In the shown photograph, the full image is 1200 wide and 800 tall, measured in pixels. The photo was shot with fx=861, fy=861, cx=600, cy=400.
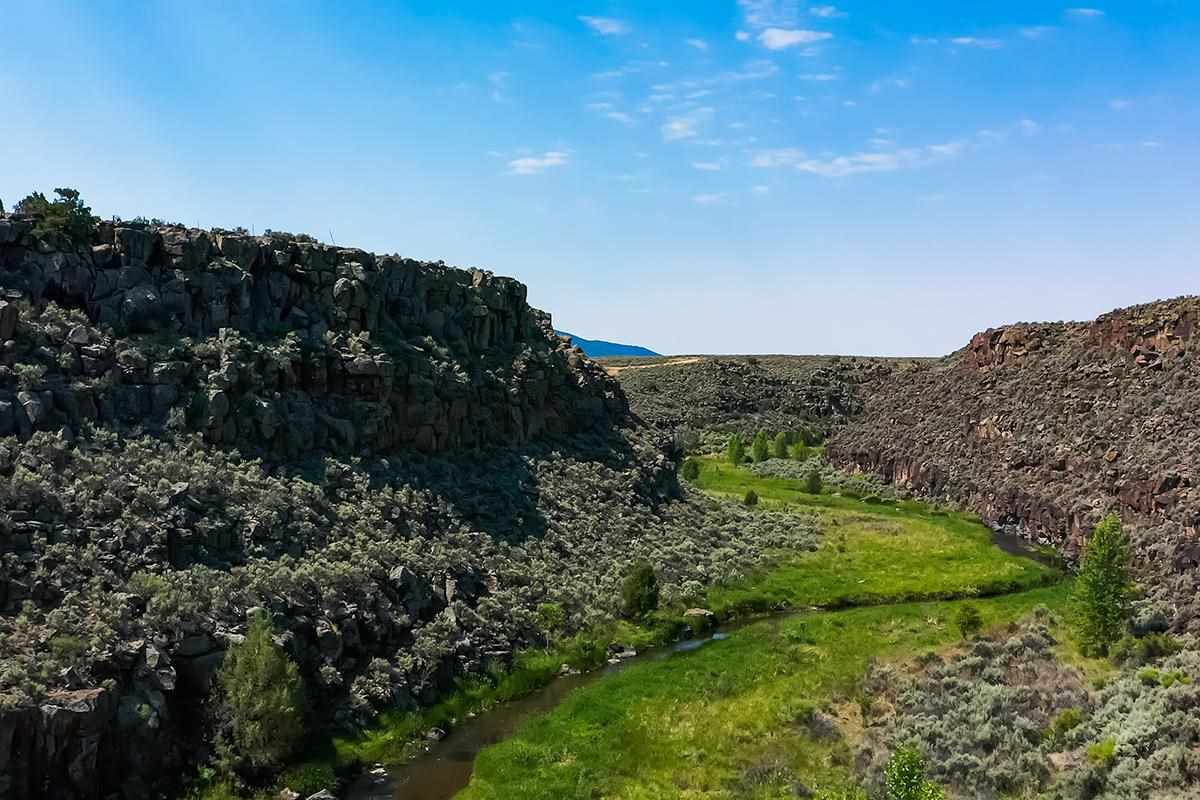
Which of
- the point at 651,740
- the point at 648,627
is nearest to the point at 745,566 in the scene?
the point at 648,627

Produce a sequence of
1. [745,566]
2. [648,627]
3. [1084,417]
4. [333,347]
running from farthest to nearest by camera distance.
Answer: [1084,417] < [745,566] < [333,347] < [648,627]

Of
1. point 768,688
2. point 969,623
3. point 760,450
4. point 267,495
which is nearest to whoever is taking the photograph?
point 768,688

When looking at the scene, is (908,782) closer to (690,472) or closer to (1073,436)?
(1073,436)

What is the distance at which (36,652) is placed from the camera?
27.9 meters

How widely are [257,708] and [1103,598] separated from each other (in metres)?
34.7

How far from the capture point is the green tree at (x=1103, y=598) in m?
37.3

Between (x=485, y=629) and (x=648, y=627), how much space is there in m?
9.96

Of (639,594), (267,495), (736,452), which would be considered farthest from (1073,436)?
(267,495)

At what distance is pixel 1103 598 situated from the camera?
37.6 metres

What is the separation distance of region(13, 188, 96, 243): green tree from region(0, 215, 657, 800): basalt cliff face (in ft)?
1.72

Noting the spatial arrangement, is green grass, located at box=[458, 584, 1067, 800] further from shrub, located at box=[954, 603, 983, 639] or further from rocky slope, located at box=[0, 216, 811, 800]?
rocky slope, located at box=[0, 216, 811, 800]

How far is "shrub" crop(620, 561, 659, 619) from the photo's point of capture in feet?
158

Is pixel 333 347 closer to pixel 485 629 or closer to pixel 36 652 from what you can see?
pixel 485 629

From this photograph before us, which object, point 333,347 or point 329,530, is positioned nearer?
point 329,530
